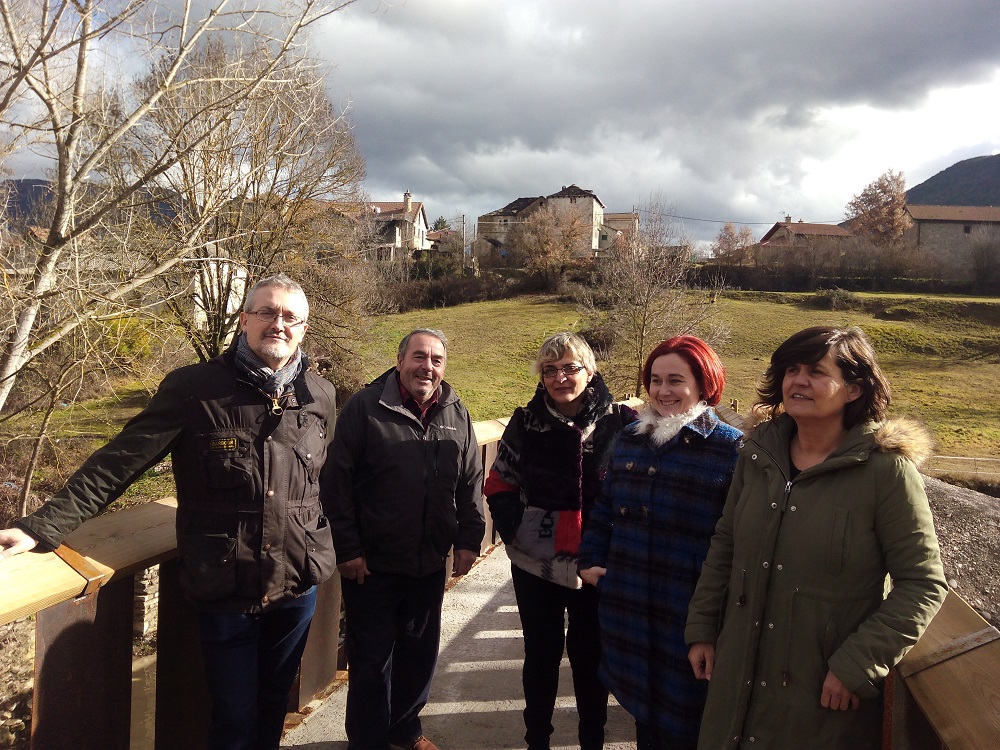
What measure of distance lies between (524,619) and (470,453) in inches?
28.2

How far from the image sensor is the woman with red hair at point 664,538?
2135mm

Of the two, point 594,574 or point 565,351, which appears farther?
point 565,351

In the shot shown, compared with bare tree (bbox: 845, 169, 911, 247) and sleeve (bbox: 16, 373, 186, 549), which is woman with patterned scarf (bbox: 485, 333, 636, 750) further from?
bare tree (bbox: 845, 169, 911, 247)

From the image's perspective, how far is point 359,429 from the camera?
8.48ft

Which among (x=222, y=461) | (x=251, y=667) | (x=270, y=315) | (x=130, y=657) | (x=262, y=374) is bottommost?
(x=251, y=667)

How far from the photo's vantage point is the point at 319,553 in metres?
2.25

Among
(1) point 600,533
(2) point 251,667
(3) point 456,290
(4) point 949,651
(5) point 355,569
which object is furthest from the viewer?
(3) point 456,290

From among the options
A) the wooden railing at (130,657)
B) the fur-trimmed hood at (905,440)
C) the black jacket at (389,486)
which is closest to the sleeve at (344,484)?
the black jacket at (389,486)

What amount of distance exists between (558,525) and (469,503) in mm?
415

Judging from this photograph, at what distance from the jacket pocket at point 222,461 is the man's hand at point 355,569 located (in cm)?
63

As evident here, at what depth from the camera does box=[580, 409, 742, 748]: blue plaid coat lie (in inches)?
83.8

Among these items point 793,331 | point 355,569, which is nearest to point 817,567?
point 355,569

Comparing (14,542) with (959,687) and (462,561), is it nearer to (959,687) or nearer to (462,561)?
(462,561)

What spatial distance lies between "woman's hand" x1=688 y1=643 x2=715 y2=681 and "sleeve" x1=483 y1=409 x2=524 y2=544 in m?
0.90
